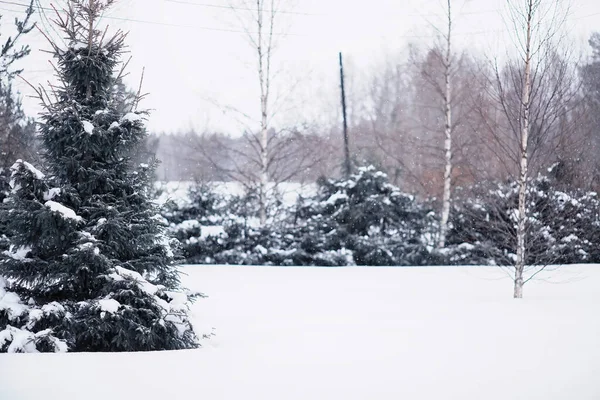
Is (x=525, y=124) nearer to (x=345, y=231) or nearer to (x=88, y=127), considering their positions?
(x=88, y=127)

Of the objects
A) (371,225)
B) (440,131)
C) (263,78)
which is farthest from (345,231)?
(263,78)

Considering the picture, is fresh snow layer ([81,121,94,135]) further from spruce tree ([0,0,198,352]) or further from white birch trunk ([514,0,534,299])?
white birch trunk ([514,0,534,299])

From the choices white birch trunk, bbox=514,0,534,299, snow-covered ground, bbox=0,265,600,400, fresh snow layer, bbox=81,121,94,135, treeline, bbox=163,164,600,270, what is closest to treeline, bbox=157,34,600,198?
white birch trunk, bbox=514,0,534,299

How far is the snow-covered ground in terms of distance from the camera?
4.18 metres

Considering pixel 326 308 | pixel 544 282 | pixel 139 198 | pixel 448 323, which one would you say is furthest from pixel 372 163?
pixel 139 198

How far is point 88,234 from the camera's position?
5.79 m

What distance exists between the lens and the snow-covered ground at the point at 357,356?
4.18 metres

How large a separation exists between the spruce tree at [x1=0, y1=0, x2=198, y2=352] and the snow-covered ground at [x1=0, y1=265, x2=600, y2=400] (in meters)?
0.64

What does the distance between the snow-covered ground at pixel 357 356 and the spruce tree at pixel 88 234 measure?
0.64 metres

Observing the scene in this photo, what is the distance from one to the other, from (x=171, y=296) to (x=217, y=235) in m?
10.7

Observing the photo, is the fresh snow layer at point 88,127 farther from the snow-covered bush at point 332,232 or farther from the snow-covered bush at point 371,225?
the snow-covered bush at point 371,225

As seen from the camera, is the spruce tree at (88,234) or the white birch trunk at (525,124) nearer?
the spruce tree at (88,234)

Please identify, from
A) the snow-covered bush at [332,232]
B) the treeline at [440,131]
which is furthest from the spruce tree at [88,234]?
the snow-covered bush at [332,232]

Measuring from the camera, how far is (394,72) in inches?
1756
